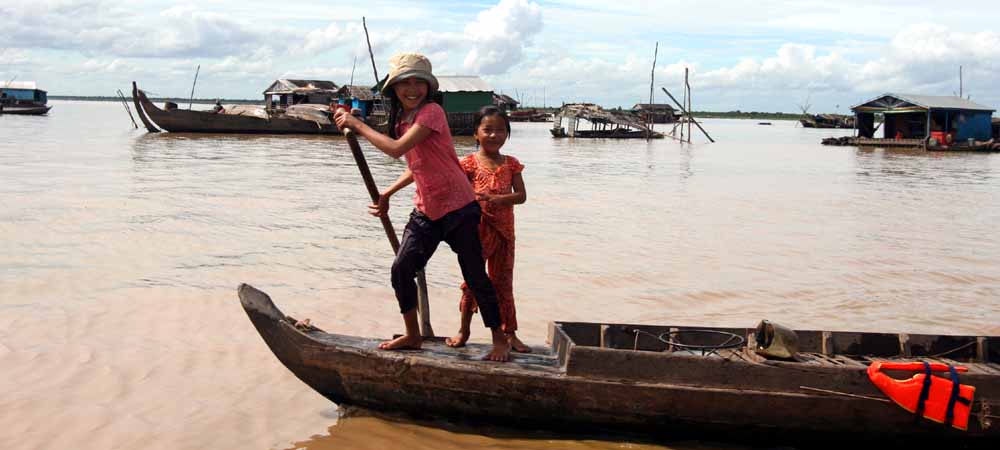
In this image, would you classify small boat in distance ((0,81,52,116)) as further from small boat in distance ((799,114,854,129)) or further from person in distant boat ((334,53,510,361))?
small boat in distance ((799,114,854,129))

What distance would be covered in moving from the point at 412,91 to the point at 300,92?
36281 millimetres

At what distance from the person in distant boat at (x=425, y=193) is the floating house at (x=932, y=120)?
32.0m

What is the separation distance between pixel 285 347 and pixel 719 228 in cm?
790

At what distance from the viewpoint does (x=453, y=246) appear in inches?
138

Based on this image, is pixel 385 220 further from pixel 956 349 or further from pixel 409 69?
pixel 956 349

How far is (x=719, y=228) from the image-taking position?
10.5 m

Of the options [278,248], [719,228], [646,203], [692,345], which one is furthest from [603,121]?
[692,345]

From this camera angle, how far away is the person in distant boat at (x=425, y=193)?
3252mm

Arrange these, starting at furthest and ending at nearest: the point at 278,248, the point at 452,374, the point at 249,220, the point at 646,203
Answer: the point at 646,203
the point at 249,220
the point at 278,248
the point at 452,374

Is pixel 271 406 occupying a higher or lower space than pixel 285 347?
lower

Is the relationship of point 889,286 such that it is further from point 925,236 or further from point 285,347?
point 285,347

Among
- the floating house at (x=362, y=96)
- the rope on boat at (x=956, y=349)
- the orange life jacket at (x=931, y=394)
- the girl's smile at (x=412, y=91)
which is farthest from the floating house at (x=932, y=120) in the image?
the girl's smile at (x=412, y=91)

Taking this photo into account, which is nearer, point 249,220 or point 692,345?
point 692,345

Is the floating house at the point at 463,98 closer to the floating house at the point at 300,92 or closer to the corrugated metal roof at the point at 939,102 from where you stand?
the floating house at the point at 300,92
